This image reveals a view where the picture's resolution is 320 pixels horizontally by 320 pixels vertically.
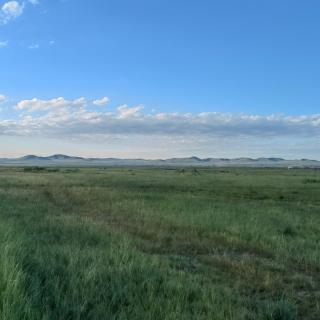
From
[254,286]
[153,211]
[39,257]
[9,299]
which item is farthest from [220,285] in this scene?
[153,211]

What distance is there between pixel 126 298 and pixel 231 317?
1.76m

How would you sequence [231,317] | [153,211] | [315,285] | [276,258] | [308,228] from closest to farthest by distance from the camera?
[231,317], [315,285], [276,258], [308,228], [153,211]

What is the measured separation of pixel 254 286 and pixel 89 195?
2323cm

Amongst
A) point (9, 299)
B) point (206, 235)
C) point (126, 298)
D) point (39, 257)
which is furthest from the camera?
point (206, 235)

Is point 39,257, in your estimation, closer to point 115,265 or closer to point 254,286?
point 115,265

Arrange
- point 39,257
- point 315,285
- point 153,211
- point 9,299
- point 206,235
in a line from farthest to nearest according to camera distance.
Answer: point 153,211 → point 206,235 → point 315,285 → point 39,257 → point 9,299

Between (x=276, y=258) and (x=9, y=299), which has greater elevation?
(x=9, y=299)

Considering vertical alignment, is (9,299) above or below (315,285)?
above

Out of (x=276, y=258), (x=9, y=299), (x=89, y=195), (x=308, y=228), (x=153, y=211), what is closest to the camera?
(x=9, y=299)

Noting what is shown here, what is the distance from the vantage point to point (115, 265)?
32.3 feet

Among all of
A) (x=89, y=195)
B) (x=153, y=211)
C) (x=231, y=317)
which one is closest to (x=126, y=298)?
(x=231, y=317)

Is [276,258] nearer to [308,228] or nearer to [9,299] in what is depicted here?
[308,228]

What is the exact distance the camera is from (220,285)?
975cm

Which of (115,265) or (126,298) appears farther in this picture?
(115,265)
